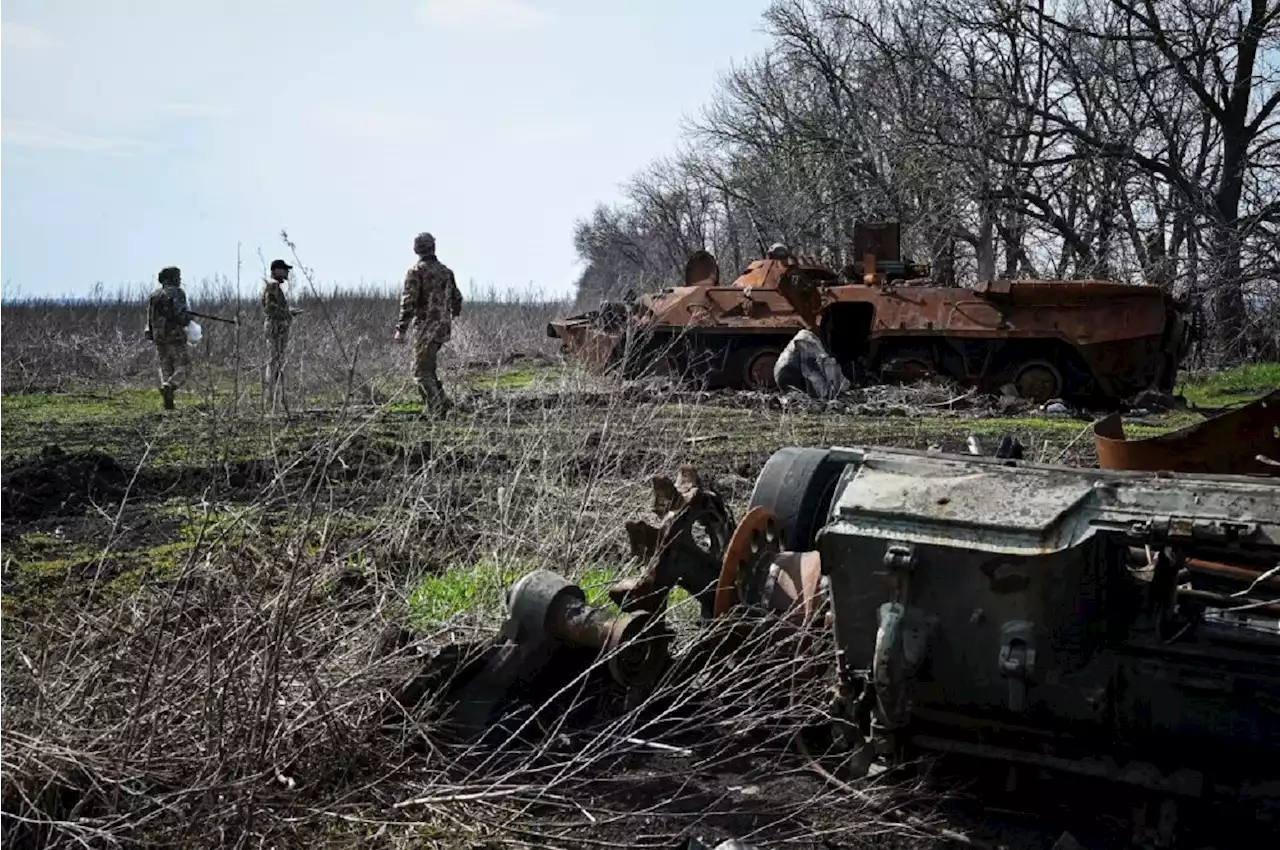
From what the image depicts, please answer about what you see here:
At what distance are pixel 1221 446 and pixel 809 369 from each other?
11603 millimetres

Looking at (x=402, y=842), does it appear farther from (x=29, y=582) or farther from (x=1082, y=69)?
(x=1082, y=69)

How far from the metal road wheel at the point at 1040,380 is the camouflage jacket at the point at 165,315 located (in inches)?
370

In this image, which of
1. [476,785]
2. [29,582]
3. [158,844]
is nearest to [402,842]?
[476,785]

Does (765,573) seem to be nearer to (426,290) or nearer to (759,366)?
(426,290)

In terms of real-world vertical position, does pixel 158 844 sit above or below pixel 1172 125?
below

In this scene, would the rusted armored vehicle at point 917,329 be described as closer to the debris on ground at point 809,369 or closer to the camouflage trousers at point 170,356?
the debris on ground at point 809,369

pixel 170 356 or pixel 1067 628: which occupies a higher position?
pixel 170 356

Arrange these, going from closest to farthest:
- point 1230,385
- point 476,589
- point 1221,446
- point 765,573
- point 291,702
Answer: point 291,702
point 1221,446
point 765,573
point 476,589
point 1230,385

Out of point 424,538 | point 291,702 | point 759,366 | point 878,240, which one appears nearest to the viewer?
point 291,702

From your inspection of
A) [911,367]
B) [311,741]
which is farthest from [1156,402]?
[311,741]

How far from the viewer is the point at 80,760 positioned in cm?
339

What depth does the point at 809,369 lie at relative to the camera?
1603 centimetres

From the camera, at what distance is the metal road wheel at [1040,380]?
53.3 feet

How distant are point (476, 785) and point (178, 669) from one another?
82cm
